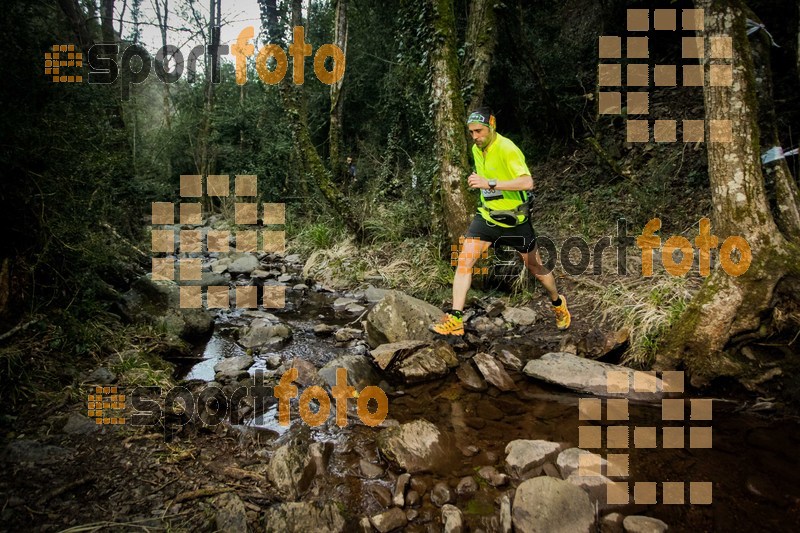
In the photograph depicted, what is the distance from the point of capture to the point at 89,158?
3641 mm

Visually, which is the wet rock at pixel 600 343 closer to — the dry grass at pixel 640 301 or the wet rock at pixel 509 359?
the dry grass at pixel 640 301

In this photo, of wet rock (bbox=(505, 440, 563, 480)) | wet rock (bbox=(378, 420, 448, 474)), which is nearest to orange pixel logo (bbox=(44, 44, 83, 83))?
wet rock (bbox=(378, 420, 448, 474))

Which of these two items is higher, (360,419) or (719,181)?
(719,181)

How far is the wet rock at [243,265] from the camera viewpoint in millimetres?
8453

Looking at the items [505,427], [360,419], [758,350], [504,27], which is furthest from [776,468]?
[504,27]

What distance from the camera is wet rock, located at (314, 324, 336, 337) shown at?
5.06 metres

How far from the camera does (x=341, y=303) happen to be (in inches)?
246

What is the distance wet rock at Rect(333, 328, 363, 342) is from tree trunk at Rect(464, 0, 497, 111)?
13.4 feet

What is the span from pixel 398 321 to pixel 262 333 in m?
1.68

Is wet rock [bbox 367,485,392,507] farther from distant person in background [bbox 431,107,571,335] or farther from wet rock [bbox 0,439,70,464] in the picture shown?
distant person in background [bbox 431,107,571,335]

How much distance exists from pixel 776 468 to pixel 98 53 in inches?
386

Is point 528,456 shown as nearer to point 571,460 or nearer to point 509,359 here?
point 571,460

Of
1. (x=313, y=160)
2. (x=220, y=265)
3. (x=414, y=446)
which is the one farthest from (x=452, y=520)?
(x=220, y=265)

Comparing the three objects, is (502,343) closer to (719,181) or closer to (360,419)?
(360,419)
